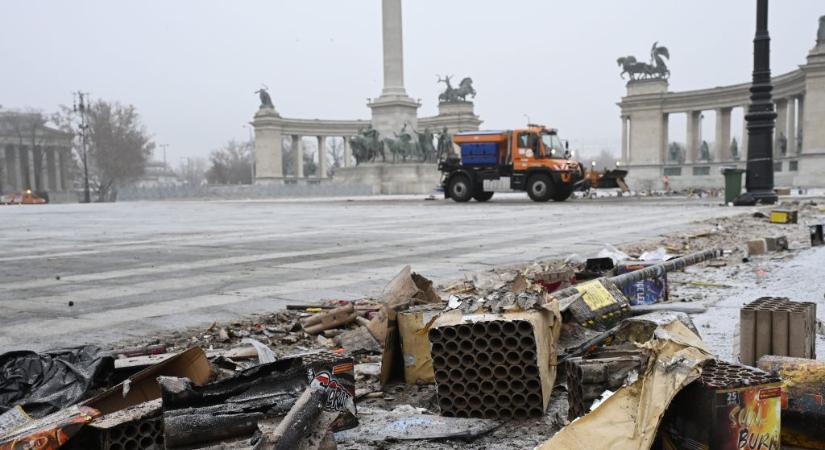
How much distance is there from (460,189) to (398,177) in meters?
20.8

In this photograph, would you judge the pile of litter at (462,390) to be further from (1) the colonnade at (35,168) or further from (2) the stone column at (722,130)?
(1) the colonnade at (35,168)

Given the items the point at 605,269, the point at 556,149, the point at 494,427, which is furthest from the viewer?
the point at 556,149

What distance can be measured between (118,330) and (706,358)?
445cm

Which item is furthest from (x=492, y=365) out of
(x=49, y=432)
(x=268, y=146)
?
(x=268, y=146)

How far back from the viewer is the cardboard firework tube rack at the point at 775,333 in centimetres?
369

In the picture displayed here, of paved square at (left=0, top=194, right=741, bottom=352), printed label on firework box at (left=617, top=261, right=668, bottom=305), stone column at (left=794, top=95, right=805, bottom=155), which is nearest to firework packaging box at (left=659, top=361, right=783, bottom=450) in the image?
printed label on firework box at (left=617, top=261, right=668, bottom=305)

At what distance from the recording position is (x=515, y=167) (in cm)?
3191

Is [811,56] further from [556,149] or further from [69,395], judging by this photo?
[69,395]

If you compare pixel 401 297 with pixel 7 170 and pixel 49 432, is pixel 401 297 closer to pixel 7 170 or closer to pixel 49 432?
pixel 49 432

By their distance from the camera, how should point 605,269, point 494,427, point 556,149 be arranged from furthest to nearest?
1. point 556,149
2. point 605,269
3. point 494,427

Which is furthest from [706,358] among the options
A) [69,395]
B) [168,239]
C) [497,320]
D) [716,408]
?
[168,239]

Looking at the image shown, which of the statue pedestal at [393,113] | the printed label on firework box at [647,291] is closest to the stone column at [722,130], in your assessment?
the statue pedestal at [393,113]

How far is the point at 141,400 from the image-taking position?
11.2ft

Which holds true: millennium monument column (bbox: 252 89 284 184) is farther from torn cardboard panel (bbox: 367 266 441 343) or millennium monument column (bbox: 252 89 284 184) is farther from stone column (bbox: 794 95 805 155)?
torn cardboard panel (bbox: 367 266 441 343)
